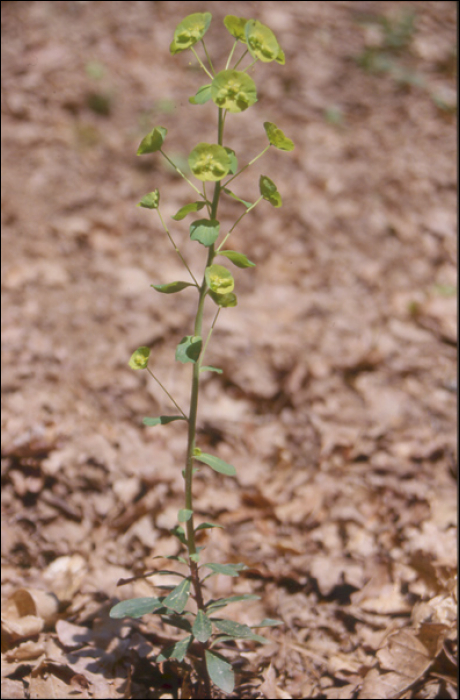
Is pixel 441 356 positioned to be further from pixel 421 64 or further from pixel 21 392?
pixel 421 64

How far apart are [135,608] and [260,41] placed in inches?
49.0

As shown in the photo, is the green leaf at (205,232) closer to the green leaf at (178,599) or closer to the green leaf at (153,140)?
the green leaf at (153,140)

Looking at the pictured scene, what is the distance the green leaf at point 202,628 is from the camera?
3.72 ft

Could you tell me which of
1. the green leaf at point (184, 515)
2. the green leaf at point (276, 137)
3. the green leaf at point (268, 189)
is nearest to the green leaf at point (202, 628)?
the green leaf at point (184, 515)

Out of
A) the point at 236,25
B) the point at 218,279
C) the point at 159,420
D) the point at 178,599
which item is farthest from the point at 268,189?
the point at 178,599

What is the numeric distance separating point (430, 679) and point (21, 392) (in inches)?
65.9

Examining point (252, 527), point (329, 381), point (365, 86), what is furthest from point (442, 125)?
point (252, 527)

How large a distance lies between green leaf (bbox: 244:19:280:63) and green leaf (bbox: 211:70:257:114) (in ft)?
0.18

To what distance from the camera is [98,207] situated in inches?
111

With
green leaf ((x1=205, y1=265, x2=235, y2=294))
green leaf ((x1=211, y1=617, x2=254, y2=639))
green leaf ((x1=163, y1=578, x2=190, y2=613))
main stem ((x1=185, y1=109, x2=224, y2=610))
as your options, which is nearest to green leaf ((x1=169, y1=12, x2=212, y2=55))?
main stem ((x1=185, y1=109, x2=224, y2=610))

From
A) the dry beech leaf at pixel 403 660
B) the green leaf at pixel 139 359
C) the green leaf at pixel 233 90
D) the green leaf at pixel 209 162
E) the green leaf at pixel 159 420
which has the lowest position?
the dry beech leaf at pixel 403 660

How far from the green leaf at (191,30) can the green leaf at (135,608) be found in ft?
3.95

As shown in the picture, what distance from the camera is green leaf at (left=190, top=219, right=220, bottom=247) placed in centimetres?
103

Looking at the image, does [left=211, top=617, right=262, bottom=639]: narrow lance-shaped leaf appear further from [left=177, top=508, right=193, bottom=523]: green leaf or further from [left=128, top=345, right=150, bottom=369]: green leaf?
[left=128, top=345, right=150, bottom=369]: green leaf
